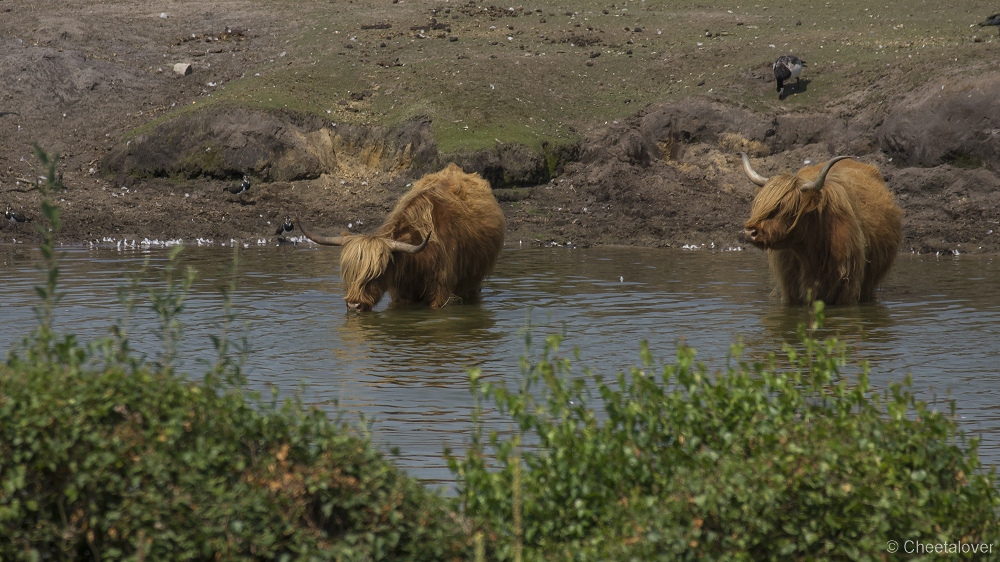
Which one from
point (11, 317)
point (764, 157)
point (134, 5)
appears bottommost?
point (11, 317)

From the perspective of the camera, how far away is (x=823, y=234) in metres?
9.29

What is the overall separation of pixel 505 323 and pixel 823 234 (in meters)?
2.80

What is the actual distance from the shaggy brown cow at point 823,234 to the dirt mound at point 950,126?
5.84 m

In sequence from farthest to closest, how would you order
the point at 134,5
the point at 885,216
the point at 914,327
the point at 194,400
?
1. the point at 134,5
2. the point at 885,216
3. the point at 914,327
4. the point at 194,400

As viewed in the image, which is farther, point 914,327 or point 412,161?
point 412,161

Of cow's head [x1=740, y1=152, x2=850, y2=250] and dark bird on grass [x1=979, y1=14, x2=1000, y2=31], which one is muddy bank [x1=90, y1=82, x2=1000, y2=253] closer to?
cow's head [x1=740, y1=152, x2=850, y2=250]

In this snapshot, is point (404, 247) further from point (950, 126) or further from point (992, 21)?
point (992, 21)

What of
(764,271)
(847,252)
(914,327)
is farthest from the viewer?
(764,271)

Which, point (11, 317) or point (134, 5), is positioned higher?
point (134, 5)

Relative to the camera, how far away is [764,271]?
1198 cm

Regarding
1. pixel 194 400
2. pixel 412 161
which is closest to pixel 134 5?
pixel 412 161

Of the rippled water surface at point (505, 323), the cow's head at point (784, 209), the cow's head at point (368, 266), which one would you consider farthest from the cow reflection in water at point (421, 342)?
the cow's head at point (784, 209)

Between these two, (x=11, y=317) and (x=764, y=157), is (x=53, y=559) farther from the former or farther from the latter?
(x=764, y=157)

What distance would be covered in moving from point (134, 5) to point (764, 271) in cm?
1737
